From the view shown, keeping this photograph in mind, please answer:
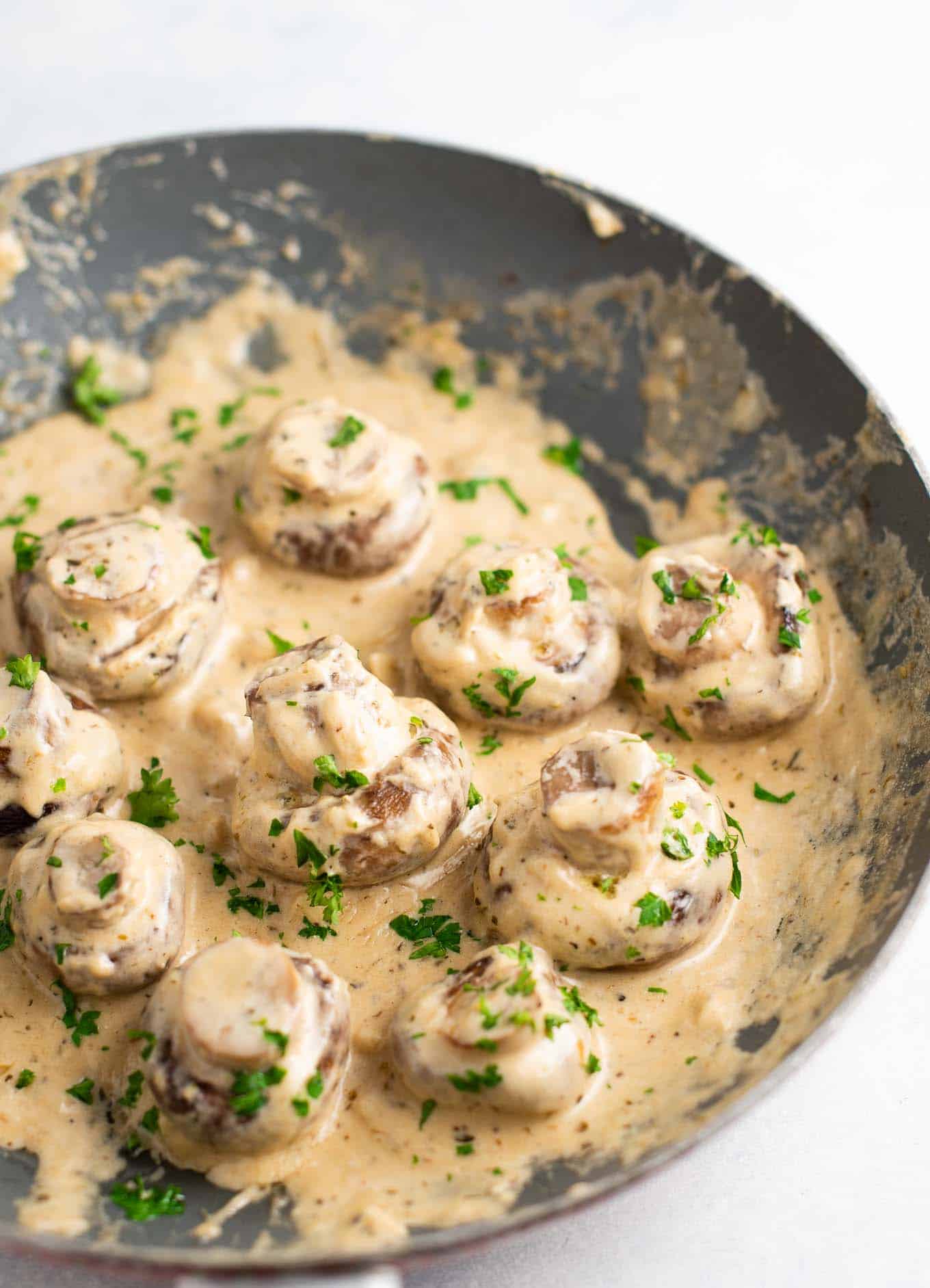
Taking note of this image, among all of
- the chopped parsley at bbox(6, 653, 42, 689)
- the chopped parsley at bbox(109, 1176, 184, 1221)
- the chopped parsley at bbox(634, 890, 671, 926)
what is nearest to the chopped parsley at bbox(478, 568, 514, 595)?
the chopped parsley at bbox(634, 890, 671, 926)

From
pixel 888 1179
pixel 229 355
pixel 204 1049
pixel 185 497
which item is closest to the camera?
pixel 204 1049

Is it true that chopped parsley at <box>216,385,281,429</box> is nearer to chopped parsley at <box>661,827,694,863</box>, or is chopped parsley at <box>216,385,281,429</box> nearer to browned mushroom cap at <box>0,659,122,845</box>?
browned mushroom cap at <box>0,659,122,845</box>

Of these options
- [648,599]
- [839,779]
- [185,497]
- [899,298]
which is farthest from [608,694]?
[899,298]

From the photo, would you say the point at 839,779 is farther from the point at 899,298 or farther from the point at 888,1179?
the point at 899,298

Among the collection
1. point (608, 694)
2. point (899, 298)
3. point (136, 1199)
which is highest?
point (899, 298)

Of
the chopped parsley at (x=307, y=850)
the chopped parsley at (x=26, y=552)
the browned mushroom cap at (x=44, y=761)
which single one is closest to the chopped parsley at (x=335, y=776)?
the chopped parsley at (x=307, y=850)

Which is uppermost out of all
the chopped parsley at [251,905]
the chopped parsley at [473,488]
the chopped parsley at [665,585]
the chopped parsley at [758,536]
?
the chopped parsley at [758,536]

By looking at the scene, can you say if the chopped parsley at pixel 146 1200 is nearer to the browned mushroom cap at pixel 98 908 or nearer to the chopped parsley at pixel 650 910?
the browned mushroom cap at pixel 98 908

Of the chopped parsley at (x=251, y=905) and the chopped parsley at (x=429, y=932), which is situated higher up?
the chopped parsley at (x=429, y=932)
